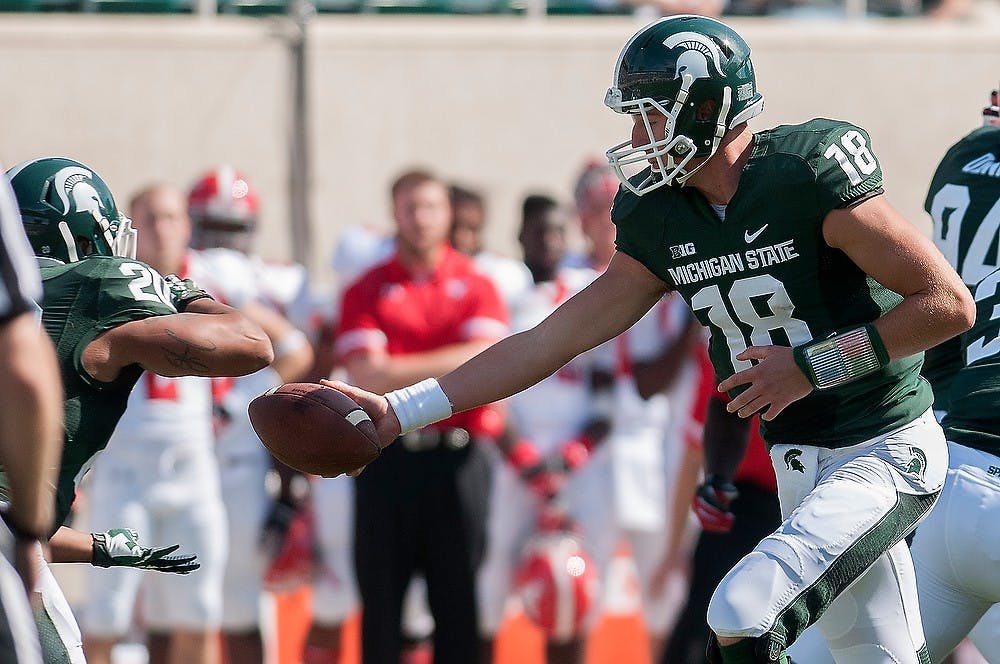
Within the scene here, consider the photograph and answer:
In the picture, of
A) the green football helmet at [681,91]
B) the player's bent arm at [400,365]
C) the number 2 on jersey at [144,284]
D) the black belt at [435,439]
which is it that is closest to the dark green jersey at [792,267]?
the green football helmet at [681,91]

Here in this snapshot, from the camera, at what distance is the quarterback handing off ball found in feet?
11.0

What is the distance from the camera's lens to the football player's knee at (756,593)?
3.06 meters

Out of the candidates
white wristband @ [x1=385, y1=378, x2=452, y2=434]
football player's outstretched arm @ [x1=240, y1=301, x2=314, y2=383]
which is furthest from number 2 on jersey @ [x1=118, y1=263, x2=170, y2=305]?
football player's outstretched arm @ [x1=240, y1=301, x2=314, y2=383]

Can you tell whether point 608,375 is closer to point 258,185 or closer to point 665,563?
point 665,563

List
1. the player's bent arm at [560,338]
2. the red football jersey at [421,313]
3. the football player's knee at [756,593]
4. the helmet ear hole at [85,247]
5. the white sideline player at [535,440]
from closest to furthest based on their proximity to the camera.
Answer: the football player's knee at [756,593], the helmet ear hole at [85,247], the player's bent arm at [560,338], the red football jersey at [421,313], the white sideline player at [535,440]

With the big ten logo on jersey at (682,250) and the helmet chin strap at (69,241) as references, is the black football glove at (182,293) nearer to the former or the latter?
the helmet chin strap at (69,241)

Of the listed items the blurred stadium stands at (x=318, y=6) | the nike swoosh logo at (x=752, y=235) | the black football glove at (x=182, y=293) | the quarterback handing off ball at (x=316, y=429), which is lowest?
the quarterback handing off ball at (x=316, y=429)

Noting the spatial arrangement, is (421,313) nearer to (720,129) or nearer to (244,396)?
(244,396)

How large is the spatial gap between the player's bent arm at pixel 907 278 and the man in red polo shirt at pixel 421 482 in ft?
8.56

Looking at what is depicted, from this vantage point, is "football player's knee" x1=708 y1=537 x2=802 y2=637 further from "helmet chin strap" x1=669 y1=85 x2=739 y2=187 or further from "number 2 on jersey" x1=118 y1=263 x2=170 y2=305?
"number 2 on jersey" x1=118 y1=263 x2=170 y2=305

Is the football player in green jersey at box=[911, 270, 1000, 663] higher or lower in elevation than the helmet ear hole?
lower

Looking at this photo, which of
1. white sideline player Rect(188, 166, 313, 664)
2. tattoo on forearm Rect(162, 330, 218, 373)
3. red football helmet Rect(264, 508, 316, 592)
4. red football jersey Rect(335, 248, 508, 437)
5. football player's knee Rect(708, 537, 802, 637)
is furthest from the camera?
red football helmet Rect(264, 508, 316, 592)

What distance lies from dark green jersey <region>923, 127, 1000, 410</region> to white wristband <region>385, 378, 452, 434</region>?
137 cm

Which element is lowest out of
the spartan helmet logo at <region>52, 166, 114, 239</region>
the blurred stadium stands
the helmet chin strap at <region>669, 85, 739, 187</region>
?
the spartan helmet logo at <region>52, 166, 114, 239</region>
